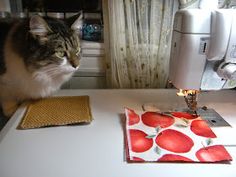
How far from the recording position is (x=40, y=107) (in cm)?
94

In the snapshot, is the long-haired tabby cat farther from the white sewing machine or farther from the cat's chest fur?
the white sewing machine

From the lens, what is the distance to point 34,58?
86 cm

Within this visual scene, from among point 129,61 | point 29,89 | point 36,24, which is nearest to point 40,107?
point 29,89

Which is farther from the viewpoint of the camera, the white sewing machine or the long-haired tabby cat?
the long-haired tabby cat

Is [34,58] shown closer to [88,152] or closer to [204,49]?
[88,152]

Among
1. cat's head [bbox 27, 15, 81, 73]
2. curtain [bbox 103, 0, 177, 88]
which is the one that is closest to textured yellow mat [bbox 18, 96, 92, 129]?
cat's head [bbox 27, 15, 81, 73]

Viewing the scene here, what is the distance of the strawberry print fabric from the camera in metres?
0.65

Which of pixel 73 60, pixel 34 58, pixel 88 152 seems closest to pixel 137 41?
pixel 73 60

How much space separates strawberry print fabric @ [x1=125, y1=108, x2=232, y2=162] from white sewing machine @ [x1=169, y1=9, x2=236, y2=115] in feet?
0.40

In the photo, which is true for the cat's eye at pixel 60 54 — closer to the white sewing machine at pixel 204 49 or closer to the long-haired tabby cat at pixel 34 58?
the long-haired tabby cat at pixel 34 58

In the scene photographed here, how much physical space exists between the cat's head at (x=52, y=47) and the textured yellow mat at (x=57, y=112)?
0.14 m

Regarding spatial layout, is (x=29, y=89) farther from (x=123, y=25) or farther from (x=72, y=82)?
(x=123, y=25)

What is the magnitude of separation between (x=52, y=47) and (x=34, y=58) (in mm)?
79

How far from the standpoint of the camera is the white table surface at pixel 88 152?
0.60 meters
